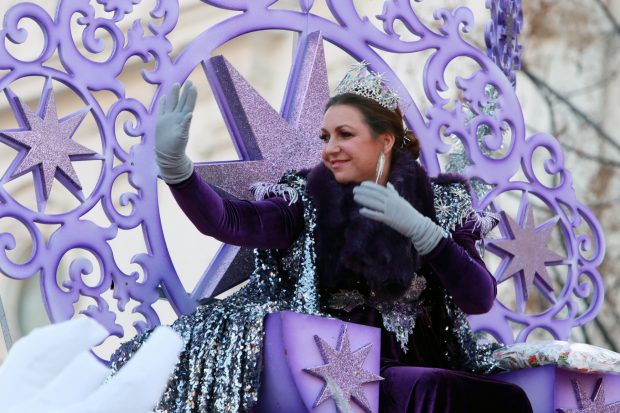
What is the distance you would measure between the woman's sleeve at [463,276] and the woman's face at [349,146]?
0.24 m

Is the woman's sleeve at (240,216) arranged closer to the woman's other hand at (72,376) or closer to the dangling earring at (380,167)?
the dangling earring at (380,167)

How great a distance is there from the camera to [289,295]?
2322 millimetres

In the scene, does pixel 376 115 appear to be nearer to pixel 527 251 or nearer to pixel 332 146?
pixel 332 146

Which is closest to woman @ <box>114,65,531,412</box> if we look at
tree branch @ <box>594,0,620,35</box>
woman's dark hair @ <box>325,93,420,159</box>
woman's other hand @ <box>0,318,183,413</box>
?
woman's dark hair @ <box>325,93,420,159</box>

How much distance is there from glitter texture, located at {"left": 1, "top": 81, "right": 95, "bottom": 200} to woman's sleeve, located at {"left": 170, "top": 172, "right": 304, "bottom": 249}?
0.30 m

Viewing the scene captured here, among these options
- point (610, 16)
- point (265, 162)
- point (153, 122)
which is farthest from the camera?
A: point (610, 16)

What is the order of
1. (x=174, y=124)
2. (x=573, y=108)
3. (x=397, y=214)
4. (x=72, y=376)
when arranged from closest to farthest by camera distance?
(x=72, y=376)
(x=174, y=124)
(x=397, y=214)
(x=573, y=108)

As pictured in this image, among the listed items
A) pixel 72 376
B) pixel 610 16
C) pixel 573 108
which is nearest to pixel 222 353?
pixel 72 376

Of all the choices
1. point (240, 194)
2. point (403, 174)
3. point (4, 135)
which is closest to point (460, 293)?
point (403, 174)

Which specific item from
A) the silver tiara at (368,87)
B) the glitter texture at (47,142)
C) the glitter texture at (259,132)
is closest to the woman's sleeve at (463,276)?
the silver tiara at (368,87)

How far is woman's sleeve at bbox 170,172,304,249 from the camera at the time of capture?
2.10 metres

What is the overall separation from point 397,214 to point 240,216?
1.07ft

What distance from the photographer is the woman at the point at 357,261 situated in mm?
2023

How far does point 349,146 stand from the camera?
2322mm
